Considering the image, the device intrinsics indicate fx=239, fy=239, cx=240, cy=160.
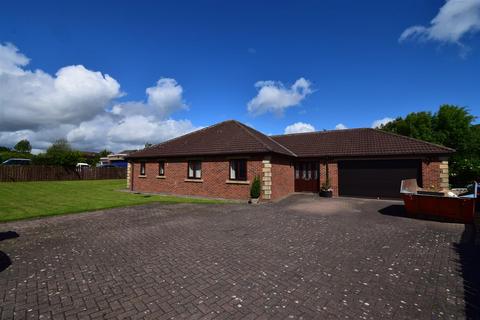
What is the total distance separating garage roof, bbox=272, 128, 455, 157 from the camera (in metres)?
15.6

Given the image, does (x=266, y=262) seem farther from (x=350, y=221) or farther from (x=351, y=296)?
(x=350, y=221)

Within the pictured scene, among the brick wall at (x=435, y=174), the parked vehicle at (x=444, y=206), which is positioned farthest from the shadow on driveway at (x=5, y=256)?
the brick wall at (x=435, y=174)

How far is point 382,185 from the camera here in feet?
53.2

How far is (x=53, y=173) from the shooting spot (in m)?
29.9

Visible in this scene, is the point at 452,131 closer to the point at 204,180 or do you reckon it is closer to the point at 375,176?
the point at 375,176

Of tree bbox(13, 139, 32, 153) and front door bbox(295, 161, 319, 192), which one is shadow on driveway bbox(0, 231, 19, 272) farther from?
tree bbox(13, 139, 32, 153)

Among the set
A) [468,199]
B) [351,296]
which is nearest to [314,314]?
[351,296]

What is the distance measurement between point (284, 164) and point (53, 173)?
1156 inches

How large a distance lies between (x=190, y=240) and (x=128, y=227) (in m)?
2.85

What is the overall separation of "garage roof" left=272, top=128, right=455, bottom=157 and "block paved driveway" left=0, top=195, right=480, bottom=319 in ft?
25.8

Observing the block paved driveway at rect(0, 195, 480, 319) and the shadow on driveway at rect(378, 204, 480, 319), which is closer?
the block paved driveway at rect(0, 195, 480, 319)

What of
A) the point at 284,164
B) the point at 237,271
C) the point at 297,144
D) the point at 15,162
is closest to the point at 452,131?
the point at 297,144

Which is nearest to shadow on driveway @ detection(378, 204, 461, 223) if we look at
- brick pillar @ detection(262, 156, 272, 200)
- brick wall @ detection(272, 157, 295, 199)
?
brick pillar @ detection(262, 156, 272, 200)

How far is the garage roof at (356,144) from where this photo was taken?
51.0 feet
